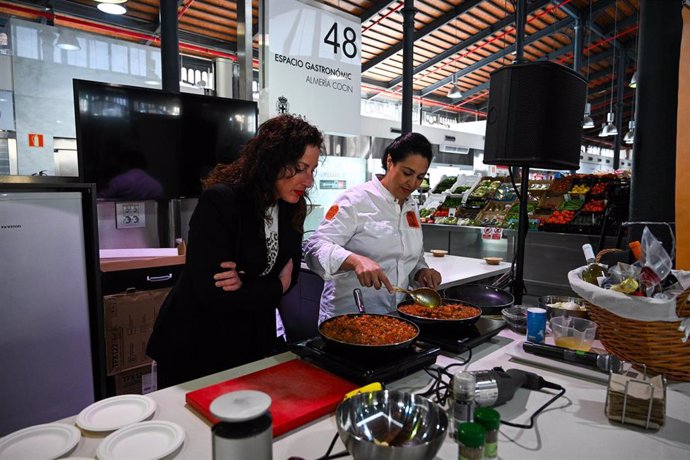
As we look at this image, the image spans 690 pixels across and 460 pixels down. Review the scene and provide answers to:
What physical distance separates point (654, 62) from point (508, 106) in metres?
0.81

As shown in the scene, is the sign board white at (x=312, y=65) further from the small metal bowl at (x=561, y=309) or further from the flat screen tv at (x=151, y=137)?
the small metal bowl at (x=561, y=309)

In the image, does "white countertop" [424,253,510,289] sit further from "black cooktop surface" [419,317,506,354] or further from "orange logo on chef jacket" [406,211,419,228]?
"black cooktop surface" [419,317,506,354]

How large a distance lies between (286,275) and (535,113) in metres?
1.35

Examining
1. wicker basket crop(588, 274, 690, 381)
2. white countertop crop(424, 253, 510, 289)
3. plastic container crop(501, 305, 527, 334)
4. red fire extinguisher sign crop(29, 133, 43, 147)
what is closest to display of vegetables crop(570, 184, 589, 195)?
white countertop crop(424, 253, 510, 289)

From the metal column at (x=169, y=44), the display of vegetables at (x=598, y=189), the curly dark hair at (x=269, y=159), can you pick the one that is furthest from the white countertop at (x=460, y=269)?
the metal column at (x=169, y=44)

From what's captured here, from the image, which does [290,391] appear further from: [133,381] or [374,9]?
[374,9]

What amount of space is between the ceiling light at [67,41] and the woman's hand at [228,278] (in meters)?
5.41

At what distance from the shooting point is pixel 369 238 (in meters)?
2.20

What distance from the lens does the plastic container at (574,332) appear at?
1.49m

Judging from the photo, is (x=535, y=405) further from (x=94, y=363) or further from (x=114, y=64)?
(x=114, y=64)

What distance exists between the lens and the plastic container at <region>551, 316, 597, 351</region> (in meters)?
1.49

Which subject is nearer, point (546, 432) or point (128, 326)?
point (546, 432)

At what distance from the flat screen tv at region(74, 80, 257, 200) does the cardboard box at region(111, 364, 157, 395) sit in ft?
4.52

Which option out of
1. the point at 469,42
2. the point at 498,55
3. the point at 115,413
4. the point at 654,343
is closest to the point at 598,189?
the point at 654,343
